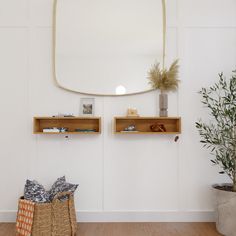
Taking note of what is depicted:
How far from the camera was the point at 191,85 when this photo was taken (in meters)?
2.89

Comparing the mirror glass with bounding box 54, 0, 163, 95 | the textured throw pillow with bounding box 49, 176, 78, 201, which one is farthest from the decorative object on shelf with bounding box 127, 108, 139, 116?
the textured throw pillow with bounding box 49, 176, 78, 201

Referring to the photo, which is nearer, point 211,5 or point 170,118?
point 170,118

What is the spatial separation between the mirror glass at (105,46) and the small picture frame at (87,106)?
101 mm

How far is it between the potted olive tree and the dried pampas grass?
1.14 ft

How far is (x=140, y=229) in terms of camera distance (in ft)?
8.57

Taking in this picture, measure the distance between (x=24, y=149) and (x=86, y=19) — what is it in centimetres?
161

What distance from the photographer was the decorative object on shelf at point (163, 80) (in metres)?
2.78

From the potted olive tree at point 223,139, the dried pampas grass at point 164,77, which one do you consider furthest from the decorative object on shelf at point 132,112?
the potted olive tree at point 223,139

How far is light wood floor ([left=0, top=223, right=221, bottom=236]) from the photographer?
252 cm

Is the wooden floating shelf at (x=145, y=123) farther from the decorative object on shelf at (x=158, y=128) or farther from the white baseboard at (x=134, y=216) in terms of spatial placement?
the white baseboard at (x=134, y=216)

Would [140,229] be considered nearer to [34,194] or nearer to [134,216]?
[134,216]

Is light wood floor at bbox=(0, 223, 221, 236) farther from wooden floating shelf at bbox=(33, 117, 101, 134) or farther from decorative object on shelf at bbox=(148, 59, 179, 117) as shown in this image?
decorative object on shelf at bbox=(148, 59, 179, 117)

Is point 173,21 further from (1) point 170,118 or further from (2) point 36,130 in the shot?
(2) point 36,130

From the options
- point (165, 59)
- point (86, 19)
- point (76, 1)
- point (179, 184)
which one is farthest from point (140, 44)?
point (179, 184)
